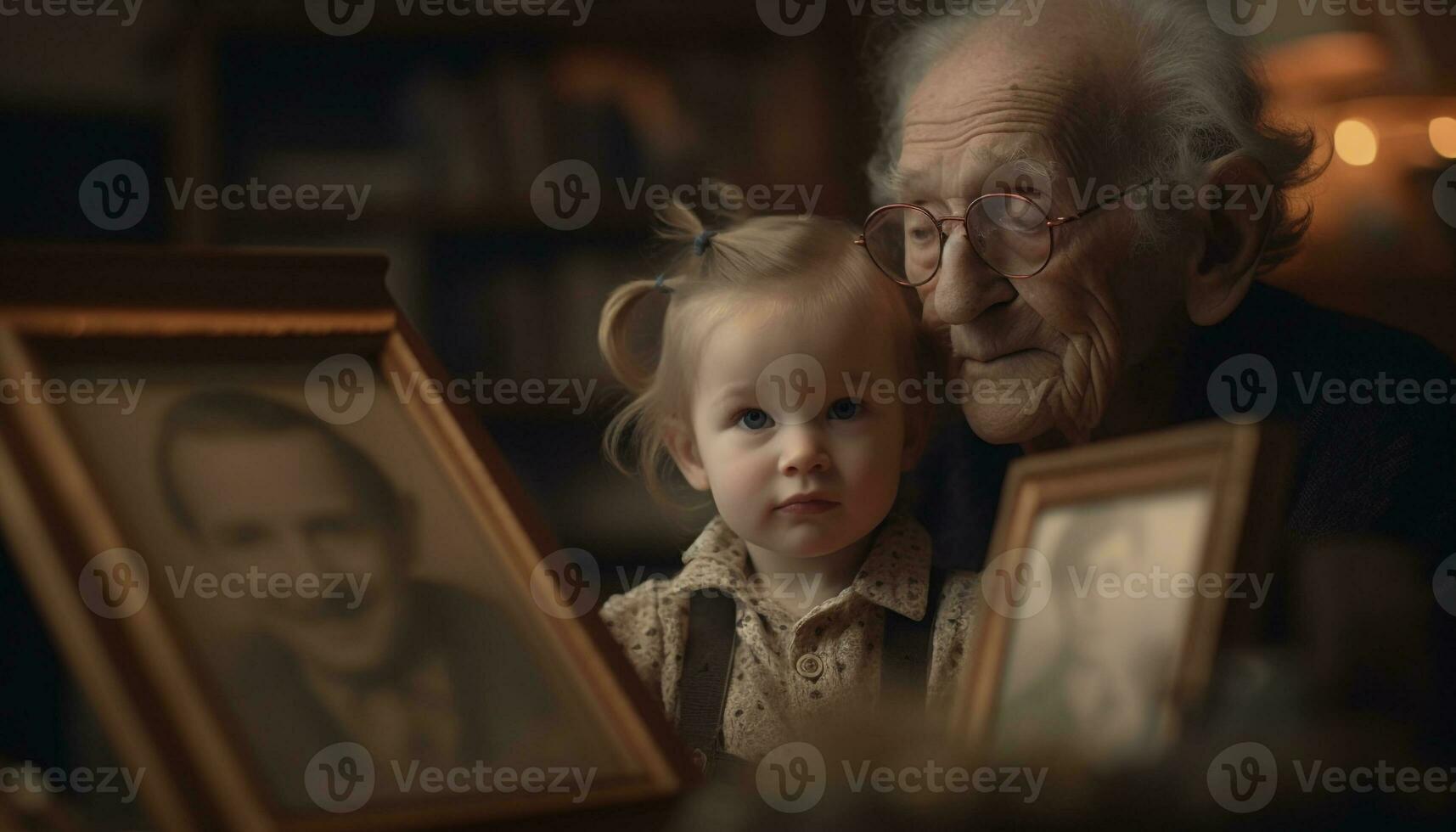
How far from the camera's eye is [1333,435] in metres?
1.15

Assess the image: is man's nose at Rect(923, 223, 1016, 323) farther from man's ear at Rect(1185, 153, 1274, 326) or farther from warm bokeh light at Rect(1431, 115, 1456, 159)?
warm bokeh light at Rect(1431, 115, 1456, 159)

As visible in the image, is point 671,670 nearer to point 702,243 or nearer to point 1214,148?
point 702,243

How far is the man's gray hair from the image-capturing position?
127cm

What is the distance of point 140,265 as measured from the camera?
67cm

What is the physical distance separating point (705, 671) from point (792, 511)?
17 cm

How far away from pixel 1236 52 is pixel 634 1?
1.72m

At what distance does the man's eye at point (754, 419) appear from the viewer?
1.09 metres

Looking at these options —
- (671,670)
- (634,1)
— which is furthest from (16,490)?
(634,1)

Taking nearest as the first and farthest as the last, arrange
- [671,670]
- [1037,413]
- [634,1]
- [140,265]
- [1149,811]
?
1. [1149,811]
2. [140,265]
3. [671,670]
4. [1037,413]
5. [634,1]

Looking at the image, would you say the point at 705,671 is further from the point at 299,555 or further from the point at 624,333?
the point at 299,555

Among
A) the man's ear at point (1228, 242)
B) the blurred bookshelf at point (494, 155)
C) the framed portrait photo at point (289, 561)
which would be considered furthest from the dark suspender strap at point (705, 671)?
the blurred bookshelf at point (494, 155)

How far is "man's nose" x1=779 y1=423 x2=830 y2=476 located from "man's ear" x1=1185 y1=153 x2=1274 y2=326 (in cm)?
49

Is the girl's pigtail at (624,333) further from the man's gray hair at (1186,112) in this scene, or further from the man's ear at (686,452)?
the man's gray hair at (1186,112)

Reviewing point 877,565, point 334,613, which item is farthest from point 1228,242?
point 334,613
